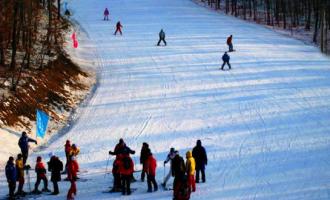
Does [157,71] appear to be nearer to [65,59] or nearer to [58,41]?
[65,59]

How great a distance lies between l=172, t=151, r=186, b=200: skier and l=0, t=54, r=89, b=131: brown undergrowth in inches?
386

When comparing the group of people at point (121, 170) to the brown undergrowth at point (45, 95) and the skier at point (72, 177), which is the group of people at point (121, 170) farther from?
the brown undergrowth at point (45, 95)

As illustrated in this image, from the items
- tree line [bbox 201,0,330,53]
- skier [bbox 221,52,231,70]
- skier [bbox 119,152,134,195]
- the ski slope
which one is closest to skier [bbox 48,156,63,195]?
the ski slope

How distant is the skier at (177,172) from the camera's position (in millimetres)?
13828

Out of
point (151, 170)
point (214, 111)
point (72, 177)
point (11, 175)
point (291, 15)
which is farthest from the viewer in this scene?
point (291, 15)

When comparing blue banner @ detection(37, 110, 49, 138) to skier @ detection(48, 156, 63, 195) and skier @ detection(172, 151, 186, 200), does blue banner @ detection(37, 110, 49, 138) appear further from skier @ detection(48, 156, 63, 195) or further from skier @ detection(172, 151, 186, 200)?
skier @ detection(172, 151, 186, 200)

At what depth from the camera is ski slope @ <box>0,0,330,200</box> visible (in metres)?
18.0

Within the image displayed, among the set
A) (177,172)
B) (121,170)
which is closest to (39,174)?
(121,170)

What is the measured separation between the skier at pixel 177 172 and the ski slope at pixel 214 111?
44.0 inches

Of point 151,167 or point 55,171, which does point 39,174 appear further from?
point 151,167

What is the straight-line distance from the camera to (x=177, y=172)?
1516cm

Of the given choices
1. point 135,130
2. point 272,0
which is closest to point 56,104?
point 135,130

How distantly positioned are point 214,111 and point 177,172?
464 inches

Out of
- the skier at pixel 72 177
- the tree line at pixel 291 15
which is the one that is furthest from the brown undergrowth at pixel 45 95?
the tree line at pixel 291 15
